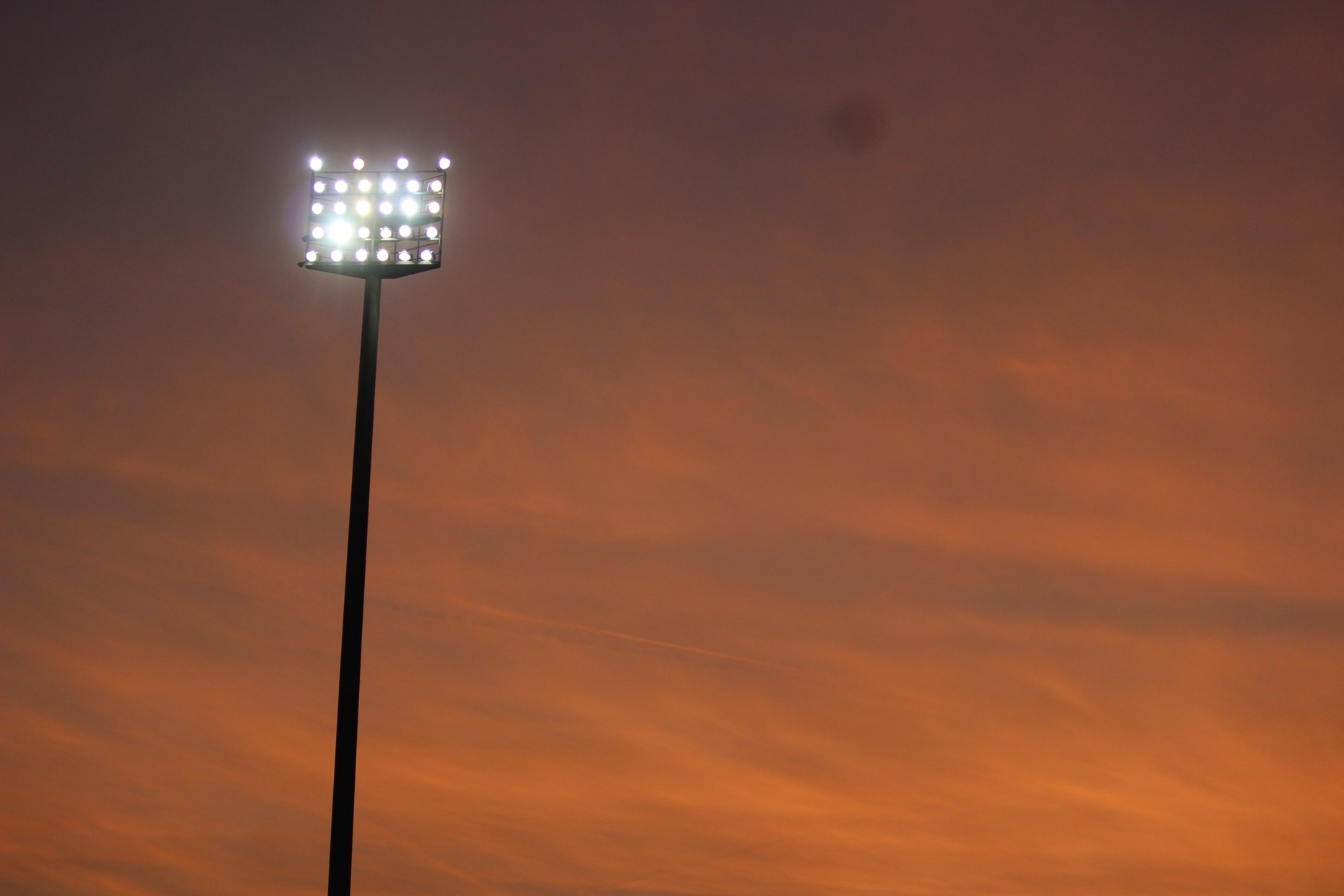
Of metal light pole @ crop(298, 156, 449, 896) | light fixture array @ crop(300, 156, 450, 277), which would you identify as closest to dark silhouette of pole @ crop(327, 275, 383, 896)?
metal light pole @ crop(298, 156, 449, 896)

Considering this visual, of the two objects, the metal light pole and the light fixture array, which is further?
the light fixture array

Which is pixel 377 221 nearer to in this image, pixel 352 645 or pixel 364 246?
pixel 364 246

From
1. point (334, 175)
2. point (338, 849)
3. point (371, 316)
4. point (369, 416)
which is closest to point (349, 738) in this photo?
point (338, 849)

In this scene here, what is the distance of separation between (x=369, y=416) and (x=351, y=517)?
1.05 meters

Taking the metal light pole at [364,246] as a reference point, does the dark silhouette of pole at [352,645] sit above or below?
below

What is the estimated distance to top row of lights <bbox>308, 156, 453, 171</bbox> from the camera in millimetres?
15578

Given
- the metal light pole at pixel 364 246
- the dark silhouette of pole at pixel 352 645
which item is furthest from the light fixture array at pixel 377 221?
the dark silhouette of pole at pixel 352 645

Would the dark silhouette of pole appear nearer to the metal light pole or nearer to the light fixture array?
the metal light pole

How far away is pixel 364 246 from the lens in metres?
15.5

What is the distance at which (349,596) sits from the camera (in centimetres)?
1346

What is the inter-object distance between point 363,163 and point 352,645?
18.9ft

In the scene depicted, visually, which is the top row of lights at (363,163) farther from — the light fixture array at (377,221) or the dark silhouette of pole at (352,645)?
the dark silhouette of pole at (352,645)

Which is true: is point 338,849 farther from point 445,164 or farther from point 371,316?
point 445,164

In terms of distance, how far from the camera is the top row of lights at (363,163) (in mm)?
15578
